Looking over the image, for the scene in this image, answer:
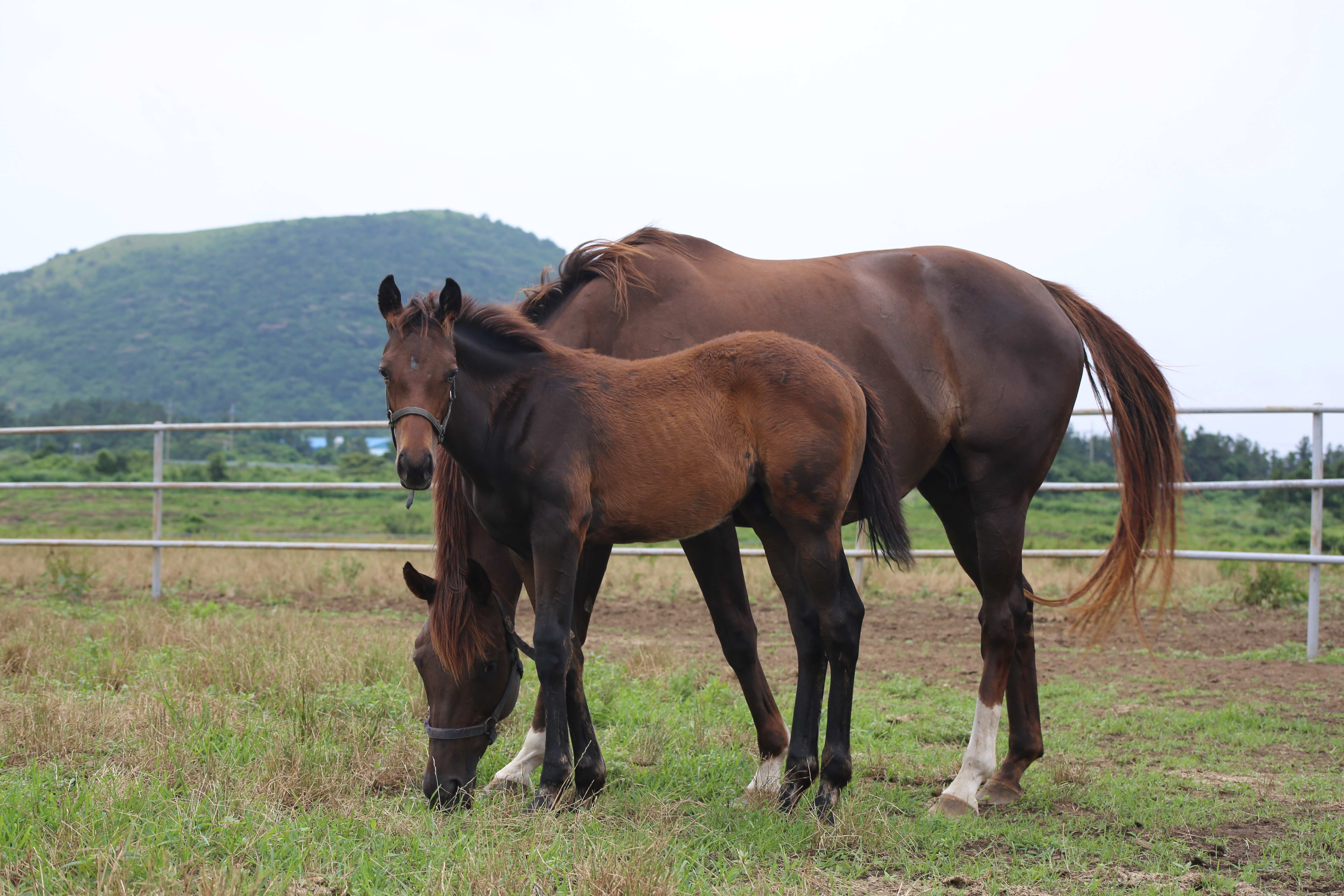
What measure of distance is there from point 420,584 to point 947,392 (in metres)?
2.50

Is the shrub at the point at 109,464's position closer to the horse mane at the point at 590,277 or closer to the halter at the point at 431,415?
the horse mane at the point at 590,277

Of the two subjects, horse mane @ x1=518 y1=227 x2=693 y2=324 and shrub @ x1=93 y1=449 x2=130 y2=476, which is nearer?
horse mane @ x1=518 y1=227 x2=693 y2=324

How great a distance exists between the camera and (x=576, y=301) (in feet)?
13.3

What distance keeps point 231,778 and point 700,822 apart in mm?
1580

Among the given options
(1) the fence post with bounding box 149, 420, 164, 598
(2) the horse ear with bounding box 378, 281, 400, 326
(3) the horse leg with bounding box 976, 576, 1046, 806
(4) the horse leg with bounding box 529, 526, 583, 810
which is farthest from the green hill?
(4) the horse leg with bounding box 529, 526, 583, 810

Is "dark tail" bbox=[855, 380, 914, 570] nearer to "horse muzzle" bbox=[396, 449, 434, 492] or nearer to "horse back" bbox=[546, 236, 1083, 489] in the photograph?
"horse back" bbox=[546, 236, 1083, 489]

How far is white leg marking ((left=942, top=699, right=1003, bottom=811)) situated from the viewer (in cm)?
369

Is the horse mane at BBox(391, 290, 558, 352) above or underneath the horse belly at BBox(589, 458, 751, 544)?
above

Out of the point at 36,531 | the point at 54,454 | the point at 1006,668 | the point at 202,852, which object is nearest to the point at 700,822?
the point at 202,852

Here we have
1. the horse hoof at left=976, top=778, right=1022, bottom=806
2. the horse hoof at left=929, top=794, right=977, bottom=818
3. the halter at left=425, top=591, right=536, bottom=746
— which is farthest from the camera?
the horse hoof at left=976, top=778, right=1022, bottom=806

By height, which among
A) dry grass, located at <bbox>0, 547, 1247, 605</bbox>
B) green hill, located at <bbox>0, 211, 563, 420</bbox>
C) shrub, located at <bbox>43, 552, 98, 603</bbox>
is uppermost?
green hill, located at <bbox>0, 211, 563, 420</bbox>

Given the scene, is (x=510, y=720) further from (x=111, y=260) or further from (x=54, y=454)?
(x=111, y=260)

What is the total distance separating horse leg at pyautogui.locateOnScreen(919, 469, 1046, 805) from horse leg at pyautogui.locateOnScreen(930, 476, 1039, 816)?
1cm

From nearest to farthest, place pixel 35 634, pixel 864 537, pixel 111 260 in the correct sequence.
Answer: pixel 35 634
pixel 864 537
pixel 111 260
